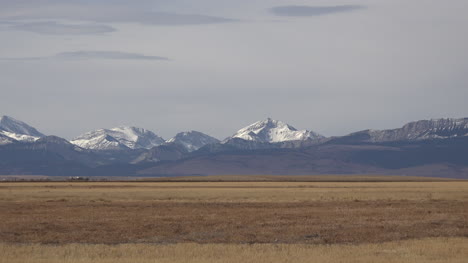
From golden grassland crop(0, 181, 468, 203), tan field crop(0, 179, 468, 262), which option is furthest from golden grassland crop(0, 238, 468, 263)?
golden grassland crop(0, 181, 468, 203)

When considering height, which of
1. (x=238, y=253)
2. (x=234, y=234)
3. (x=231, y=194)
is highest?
(x=231, y=194)

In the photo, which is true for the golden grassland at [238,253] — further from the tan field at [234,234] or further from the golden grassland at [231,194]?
the golden grassland at [231,194]

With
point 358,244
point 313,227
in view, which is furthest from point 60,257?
point 313,227

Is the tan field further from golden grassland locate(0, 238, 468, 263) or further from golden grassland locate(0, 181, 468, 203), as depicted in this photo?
golden grassland locate(0, 181, 468, 203)

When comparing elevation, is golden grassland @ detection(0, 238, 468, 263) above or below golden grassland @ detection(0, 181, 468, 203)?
below

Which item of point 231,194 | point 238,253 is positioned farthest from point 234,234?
point 231,194

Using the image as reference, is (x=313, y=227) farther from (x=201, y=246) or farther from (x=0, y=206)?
(x=0, y=206)

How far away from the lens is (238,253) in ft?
Result: 113

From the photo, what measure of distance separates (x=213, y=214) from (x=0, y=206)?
63.4 ft

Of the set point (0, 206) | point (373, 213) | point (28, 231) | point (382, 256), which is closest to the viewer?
point (382, 256)

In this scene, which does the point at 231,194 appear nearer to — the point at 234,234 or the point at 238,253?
the point at 234,234

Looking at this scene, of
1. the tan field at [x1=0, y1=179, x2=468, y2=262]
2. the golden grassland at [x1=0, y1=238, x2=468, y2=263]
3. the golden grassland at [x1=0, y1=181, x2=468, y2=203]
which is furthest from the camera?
the golden grassland at [x1=0, y1=181, x2=468, y2=203]

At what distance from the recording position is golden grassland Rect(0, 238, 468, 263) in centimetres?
3253

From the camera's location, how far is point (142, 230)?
1740 inches
